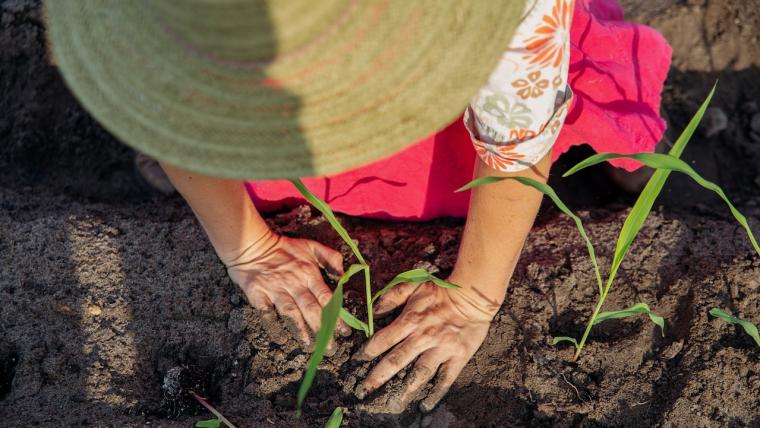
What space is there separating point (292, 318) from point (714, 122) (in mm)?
1424

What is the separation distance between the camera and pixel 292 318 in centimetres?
147

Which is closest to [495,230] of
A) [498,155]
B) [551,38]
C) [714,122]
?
[498,155]

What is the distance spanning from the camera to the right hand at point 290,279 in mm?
1468

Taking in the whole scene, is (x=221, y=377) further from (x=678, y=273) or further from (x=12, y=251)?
(x=678, y=273)

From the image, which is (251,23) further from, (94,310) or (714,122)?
(714,122)

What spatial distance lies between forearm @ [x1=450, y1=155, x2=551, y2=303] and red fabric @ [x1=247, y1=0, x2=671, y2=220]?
0.90ft

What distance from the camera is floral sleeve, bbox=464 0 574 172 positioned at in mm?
968

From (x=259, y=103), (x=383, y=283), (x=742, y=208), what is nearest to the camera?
(x=259, y=103)

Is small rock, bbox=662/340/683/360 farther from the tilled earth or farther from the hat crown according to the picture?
the hat crown

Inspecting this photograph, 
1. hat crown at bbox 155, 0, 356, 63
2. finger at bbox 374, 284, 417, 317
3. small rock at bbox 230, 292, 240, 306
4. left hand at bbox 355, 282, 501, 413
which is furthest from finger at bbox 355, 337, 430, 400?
hat crown at bbox 155, 0, 356, 63

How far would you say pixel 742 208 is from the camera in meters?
1.81

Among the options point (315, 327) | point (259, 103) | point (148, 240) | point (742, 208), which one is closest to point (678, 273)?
point (742, 208)

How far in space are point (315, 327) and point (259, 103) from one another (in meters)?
0.83

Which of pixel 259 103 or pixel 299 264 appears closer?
pixel 259 103
